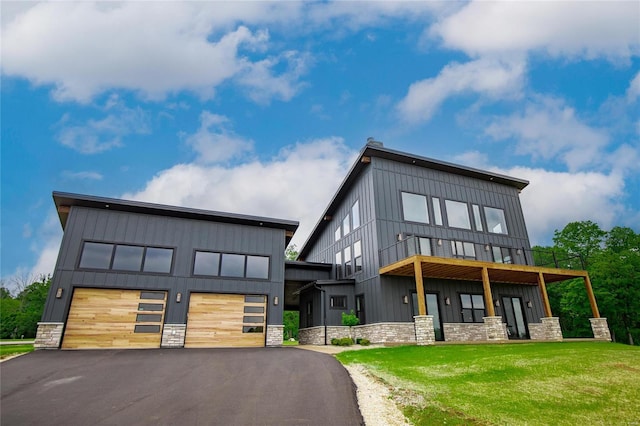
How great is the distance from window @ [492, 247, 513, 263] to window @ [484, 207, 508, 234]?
3.08 feet

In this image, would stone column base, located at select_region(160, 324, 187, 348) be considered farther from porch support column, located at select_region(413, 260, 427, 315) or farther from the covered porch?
porch support column, located at select_region(413, 260, 427, 315)

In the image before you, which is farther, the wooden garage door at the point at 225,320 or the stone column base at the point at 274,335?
the stone column base at the point at 274,335

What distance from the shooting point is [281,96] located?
76.3 feet

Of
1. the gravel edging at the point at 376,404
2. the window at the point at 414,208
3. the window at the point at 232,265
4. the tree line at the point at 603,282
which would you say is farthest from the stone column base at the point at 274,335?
the tree line at the point at 603,282

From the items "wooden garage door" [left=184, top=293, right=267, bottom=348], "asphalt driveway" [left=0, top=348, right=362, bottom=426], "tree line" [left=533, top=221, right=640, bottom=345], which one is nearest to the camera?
"asphalt driveway" [left=0, top=348, right=362, bottom=426]

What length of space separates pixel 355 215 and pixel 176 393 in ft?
42.1

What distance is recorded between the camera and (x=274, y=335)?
1334 centimetres

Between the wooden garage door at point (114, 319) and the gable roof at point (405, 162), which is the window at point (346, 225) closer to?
the gable roof at point (405, 162)

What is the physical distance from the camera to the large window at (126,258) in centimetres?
1211

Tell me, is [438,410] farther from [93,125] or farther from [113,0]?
[93,125]

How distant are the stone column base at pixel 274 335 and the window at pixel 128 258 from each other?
5.73 meters

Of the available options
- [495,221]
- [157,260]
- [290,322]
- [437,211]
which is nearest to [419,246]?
[437,211]

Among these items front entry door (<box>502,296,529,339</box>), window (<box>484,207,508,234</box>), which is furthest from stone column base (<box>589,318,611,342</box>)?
window (<box>484,207,508,234</box>)

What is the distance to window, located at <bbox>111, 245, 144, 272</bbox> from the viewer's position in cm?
1233
